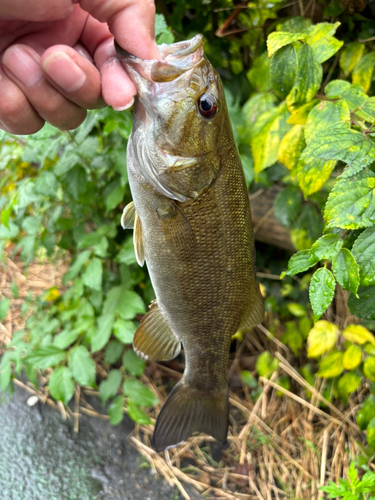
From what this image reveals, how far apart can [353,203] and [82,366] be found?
1207mm

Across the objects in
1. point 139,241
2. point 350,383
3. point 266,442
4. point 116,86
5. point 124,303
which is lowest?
point 266,442

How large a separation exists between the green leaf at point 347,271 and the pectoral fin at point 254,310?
13.3 inches

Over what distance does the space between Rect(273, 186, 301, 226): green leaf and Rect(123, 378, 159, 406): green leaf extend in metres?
0.94

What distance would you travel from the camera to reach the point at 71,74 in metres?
0.89

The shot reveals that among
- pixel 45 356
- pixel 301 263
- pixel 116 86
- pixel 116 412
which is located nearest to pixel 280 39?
pixel 116 86

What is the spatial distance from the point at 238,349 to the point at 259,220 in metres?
0.81

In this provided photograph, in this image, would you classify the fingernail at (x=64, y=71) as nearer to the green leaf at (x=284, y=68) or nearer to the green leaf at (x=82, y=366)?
the green leaf at (x=284, y=68)

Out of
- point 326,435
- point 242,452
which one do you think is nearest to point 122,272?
point 242,452

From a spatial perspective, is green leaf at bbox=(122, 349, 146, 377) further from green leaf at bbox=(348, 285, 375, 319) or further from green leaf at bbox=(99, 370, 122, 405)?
green leaf at bbox=(348, 285, 375, 319)

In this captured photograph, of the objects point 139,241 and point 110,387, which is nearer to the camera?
point 139,241

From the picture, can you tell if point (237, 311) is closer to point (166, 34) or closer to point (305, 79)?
point (305, 79)

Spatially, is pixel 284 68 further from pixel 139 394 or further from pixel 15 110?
pixel 139 394

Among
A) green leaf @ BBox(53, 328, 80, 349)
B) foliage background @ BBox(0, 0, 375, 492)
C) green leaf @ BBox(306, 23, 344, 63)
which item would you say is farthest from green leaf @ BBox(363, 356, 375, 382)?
green leaf @ BBox(53, 328, 80, 349)

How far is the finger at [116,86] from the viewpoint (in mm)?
888
